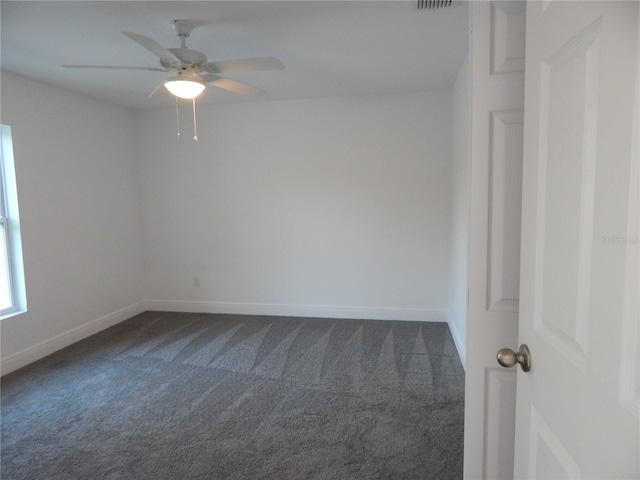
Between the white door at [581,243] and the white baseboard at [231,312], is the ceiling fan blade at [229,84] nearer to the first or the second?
the white door at [581,243]

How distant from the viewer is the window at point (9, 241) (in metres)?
3.21

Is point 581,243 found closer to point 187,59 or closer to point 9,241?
point 187,59

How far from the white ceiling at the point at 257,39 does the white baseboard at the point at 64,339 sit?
240 centimetres

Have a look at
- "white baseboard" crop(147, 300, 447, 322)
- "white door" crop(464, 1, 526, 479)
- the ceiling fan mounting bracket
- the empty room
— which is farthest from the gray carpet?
the ceiling fan mounting bracket

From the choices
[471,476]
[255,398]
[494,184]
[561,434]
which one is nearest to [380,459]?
[471,476]

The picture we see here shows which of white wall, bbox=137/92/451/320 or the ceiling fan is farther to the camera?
white wall, bbox=137/92/451/320

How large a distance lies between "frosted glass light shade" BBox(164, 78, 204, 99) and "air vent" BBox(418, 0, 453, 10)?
4.72 feet

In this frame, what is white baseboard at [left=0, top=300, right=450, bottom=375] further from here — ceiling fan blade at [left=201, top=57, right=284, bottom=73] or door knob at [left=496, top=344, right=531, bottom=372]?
door knob at [left=496, top=344, right=531, bottom=372]

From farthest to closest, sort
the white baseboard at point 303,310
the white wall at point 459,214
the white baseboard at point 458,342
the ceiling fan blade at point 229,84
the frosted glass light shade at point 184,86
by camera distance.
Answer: the white baseboard at point 303,310 → the white baseboard at point 458,342 → the white wall at point 459,214 → the ceiling fan blade at point 229,84 → the frosted glass light shade at point 184,86

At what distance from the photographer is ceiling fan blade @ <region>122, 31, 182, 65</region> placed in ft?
6.33

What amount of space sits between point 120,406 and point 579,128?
3.01m

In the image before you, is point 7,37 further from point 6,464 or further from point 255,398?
point 255,398

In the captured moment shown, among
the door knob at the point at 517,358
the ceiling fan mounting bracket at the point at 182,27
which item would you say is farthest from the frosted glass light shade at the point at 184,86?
the door knob at the point at 517,358

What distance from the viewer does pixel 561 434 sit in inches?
31.5
